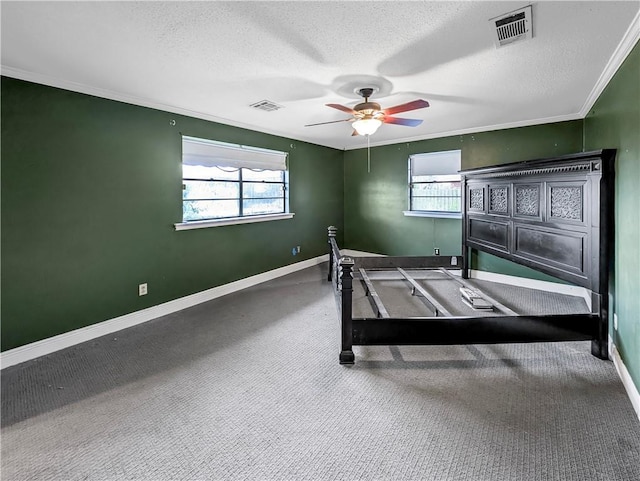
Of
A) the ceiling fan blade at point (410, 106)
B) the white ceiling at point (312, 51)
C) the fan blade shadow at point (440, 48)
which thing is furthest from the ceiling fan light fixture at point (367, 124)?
the fan blade shadow at point (440, 48)

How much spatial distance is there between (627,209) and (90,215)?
4378 mm

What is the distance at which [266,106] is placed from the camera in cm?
385

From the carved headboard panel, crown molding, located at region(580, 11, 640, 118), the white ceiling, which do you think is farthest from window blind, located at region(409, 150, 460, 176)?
crown molding, located at region(580, 11, 640, 118)

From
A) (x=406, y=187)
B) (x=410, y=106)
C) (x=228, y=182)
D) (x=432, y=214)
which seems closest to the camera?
(x=410, y=106)

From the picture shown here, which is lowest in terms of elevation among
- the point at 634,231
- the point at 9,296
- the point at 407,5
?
the point at 9,296

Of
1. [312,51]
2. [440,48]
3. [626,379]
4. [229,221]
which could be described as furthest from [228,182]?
[626,379]

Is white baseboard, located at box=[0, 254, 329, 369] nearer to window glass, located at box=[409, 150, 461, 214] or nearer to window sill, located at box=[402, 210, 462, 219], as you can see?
window sill, located at box=[402, 210, 462, 219]

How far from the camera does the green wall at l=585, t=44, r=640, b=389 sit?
2186 millimetres

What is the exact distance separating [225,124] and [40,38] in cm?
240

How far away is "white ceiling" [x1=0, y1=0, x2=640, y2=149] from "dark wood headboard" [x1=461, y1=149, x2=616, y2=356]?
0.79m

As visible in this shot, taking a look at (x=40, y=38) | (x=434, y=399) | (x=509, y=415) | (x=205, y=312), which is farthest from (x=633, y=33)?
(x=205, y=312)

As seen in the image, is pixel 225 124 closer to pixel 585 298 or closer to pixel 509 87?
pixel 509 87

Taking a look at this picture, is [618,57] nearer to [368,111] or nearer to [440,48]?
[440,48]

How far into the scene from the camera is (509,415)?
2084mm
